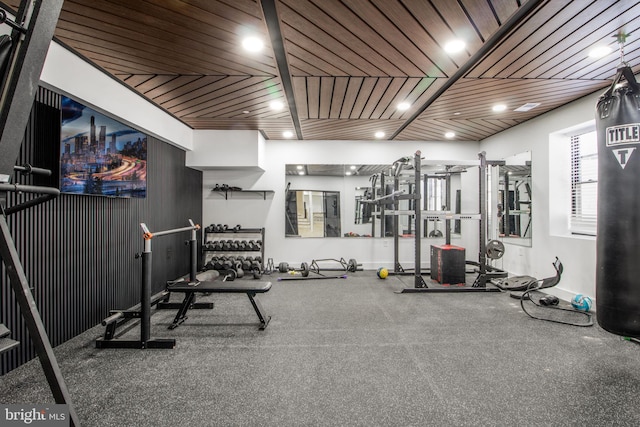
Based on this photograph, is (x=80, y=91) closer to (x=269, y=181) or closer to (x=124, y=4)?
(x=124, y=4)

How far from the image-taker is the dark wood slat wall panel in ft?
7.52

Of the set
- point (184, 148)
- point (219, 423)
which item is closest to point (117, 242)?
point (184, 148)

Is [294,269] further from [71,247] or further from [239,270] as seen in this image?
[71,247]

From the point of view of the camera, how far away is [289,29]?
88.3 inches

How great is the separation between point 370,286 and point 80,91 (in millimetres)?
4343

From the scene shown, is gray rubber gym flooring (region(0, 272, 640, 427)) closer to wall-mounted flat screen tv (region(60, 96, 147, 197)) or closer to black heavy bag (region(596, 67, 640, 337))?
black heavy bag (region(596, 67, 640, 337))

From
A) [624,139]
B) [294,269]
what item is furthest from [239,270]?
[624,139]

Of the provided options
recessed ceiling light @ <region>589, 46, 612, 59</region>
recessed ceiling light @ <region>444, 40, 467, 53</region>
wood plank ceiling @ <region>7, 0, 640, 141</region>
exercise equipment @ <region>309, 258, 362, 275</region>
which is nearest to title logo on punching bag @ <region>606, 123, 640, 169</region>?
wood plank ceiling @ <region>7, 0, 640, 141</region>

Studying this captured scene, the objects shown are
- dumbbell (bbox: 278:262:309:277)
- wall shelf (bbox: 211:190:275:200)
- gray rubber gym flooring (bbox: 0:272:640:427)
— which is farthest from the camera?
wall shelf (bbox: 211:190:275:200)

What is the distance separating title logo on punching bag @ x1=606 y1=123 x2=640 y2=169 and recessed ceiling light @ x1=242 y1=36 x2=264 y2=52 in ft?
9.24

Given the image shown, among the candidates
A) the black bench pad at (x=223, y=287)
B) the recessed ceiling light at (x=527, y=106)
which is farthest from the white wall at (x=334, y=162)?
the black bench pad at (x=223, y=287)

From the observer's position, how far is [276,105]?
402cm

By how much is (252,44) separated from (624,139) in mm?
2933

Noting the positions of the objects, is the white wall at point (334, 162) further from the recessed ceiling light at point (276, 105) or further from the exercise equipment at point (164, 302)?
the exercise equipment at point (164, 302)
